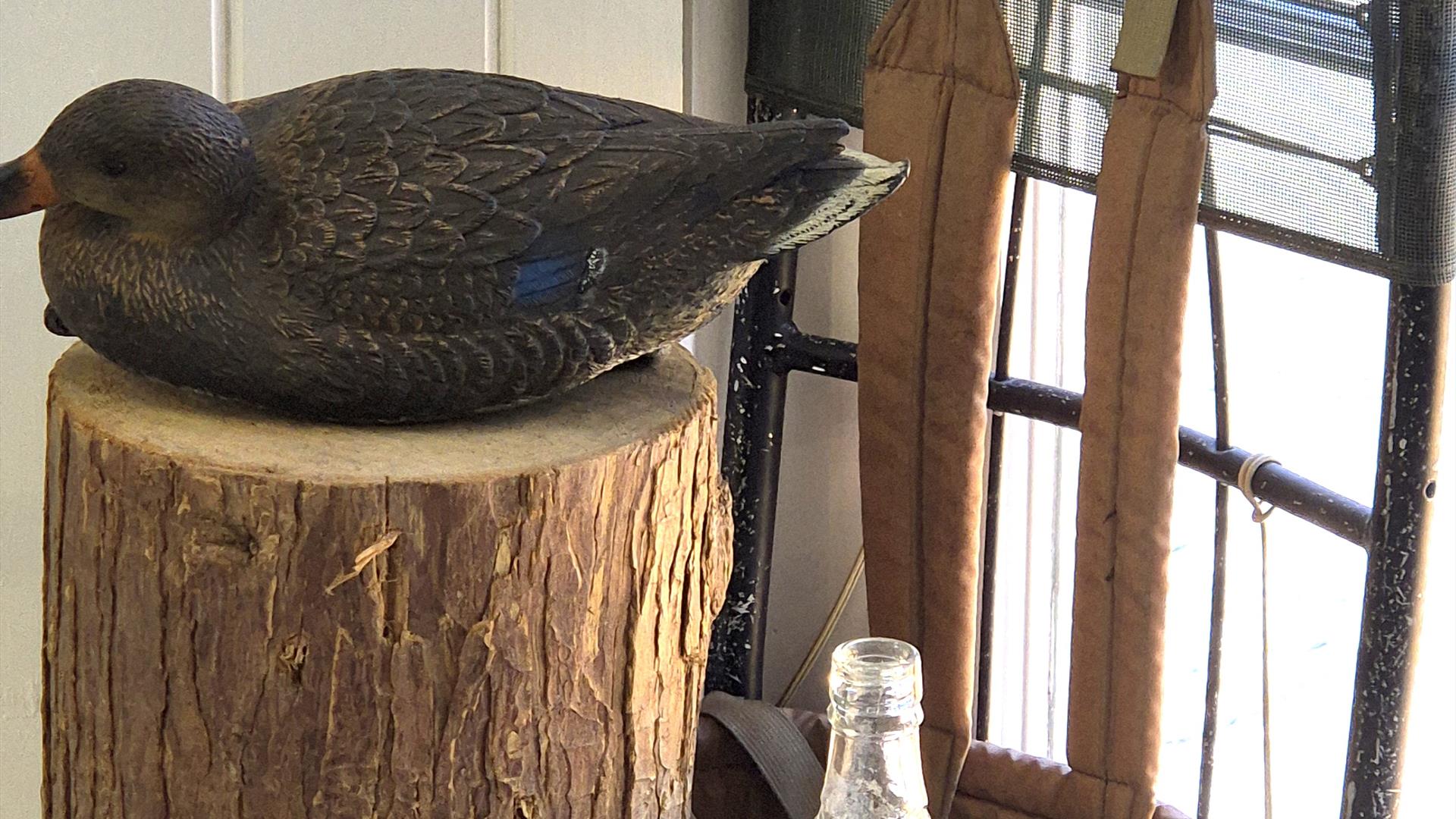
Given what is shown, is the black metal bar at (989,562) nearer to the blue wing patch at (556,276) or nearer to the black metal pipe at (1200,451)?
the black metal pipe at (1200,451)

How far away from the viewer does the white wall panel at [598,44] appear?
3.67 feet

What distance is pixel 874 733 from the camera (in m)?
0.59

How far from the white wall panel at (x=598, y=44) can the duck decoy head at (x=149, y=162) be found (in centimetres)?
39

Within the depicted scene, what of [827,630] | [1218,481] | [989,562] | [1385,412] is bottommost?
[827,630]

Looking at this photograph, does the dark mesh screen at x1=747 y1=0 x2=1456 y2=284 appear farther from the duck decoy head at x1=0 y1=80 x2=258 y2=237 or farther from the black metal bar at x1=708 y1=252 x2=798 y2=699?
the duck decoy head at x1=0 y1=80 x2=258 y2=237

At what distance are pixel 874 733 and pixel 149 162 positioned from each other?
433 mm

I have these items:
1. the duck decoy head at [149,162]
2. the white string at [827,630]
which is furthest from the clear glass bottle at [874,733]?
the white string at [827,630]

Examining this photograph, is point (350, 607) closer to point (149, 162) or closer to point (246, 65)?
point (149, 162)

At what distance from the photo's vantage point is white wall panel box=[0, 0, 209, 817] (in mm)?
1014

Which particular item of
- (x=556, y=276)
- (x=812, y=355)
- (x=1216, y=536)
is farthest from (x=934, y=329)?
(x=556, y=276)

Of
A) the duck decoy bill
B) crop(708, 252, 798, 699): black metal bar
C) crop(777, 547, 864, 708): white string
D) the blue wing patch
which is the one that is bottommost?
crop(777, 547, 864, 708): white string

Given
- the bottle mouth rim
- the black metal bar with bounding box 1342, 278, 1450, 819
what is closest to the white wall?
the black metal bar with bounding box 1342, 278, 1450, 819

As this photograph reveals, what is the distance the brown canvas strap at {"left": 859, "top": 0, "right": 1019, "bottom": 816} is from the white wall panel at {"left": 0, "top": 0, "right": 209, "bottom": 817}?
473mm

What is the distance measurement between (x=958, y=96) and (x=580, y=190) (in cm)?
35
